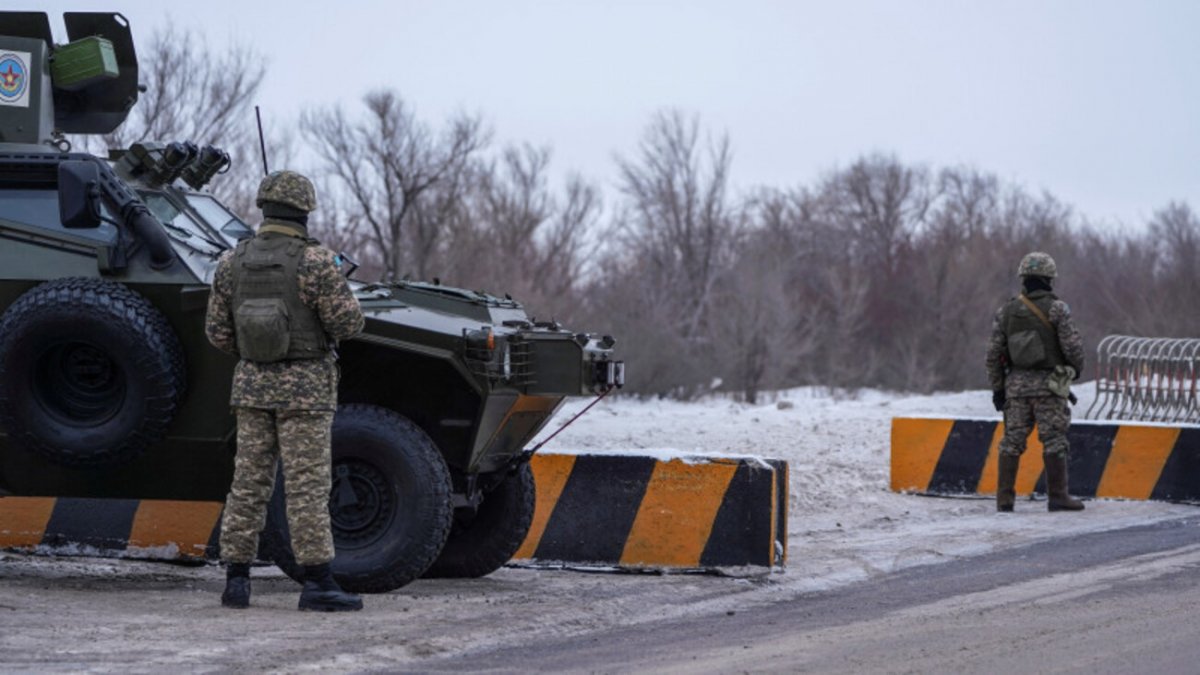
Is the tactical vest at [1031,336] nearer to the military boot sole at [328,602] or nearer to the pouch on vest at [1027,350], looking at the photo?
the pouch on vest at [1027,350]

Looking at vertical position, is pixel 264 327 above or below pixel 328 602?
above

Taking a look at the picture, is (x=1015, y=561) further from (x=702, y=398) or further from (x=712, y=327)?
Result: (x=712, y=327)

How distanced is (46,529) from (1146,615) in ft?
16.7

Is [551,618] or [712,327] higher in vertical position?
[712,327]

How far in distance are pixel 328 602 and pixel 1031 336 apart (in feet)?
21.3

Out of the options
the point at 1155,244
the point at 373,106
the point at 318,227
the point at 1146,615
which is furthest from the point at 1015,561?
the point at 1155,244

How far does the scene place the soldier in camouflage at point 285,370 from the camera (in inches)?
288

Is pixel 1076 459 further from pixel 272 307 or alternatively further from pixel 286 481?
pixel 272 307

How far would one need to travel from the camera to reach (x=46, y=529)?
9109 mm

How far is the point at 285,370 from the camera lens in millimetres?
7359

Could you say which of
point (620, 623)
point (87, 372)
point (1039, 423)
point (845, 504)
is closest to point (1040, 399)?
point (1039, 423)

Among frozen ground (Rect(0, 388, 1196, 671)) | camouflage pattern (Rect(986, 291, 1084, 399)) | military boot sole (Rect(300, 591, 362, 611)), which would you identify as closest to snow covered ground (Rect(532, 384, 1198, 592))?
frozen ground (Rect(0, 388, 1196, 671))

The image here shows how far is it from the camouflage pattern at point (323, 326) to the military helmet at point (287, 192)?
0.29 feet

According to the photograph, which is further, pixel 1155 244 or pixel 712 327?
pixel 1155 244
